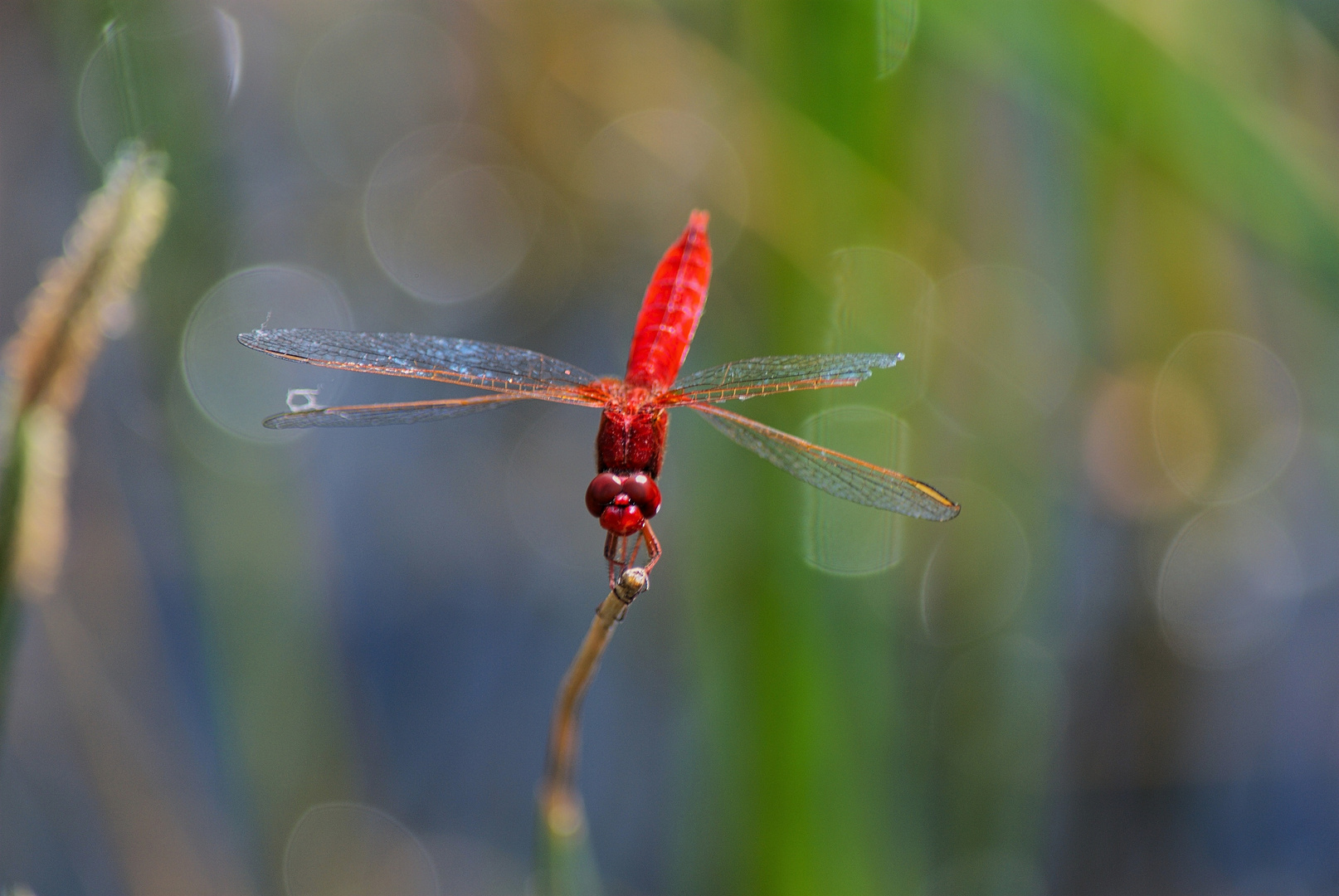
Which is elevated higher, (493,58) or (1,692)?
(493,58)

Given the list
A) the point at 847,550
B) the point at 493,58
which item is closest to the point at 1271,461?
the point at 847,550

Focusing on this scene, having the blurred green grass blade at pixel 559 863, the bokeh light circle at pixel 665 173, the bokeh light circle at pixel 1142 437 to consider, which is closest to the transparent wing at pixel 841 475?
the blurred green grass blade at pixel 559 863

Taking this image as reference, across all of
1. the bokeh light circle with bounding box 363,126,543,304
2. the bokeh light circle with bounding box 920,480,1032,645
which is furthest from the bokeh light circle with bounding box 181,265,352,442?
the bokeh light circle with bounding box 920,480,1032,645

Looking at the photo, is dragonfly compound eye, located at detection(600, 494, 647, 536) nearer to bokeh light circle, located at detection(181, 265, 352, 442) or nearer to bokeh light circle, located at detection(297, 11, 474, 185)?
bokeh light circle, located at detection(181, 265, 352, 442)

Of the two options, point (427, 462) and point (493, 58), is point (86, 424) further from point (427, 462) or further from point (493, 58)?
point (493, 58)

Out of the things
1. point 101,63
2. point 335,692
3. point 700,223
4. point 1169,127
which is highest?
point 1169,127

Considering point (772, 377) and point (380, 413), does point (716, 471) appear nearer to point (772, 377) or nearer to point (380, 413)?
point (772, 377)

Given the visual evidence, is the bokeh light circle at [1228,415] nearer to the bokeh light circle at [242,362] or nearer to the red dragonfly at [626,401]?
the red dragonfly at [626,401]
